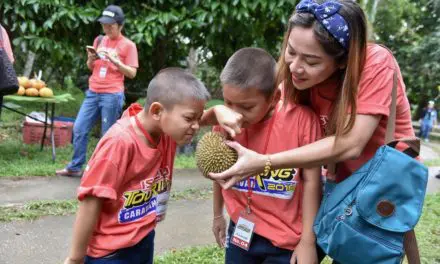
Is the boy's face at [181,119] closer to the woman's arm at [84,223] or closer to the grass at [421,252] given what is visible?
the woman's arm at [84,223]

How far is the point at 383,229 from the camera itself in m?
1.52

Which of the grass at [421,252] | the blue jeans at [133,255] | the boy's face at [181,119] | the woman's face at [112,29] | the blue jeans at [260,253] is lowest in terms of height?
the grass at [421,252]

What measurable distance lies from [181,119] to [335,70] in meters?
0.60

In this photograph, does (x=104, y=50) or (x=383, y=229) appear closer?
(x=383, y=229)

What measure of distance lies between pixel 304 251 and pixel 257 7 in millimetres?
4855

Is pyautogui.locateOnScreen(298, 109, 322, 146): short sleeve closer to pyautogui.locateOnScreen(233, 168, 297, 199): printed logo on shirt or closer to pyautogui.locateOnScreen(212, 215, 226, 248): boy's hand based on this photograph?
pyautogui.locateOnScreen(233, 168, 297, 199): printed logo on shirt

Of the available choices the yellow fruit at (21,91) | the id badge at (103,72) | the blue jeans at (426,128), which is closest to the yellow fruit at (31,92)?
the yellow fruit at (21,91)

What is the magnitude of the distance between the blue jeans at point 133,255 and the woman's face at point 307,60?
3.10ft

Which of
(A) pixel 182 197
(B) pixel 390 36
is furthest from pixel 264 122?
(B) pixel 390 36

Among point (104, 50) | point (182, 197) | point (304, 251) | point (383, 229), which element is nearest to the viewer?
point (383, 229)

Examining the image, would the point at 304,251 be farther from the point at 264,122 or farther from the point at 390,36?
the point at 390,36

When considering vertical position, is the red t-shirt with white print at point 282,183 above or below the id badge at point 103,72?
above

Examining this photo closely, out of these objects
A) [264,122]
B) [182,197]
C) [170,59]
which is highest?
[264,122]

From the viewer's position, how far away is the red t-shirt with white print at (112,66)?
520cm
